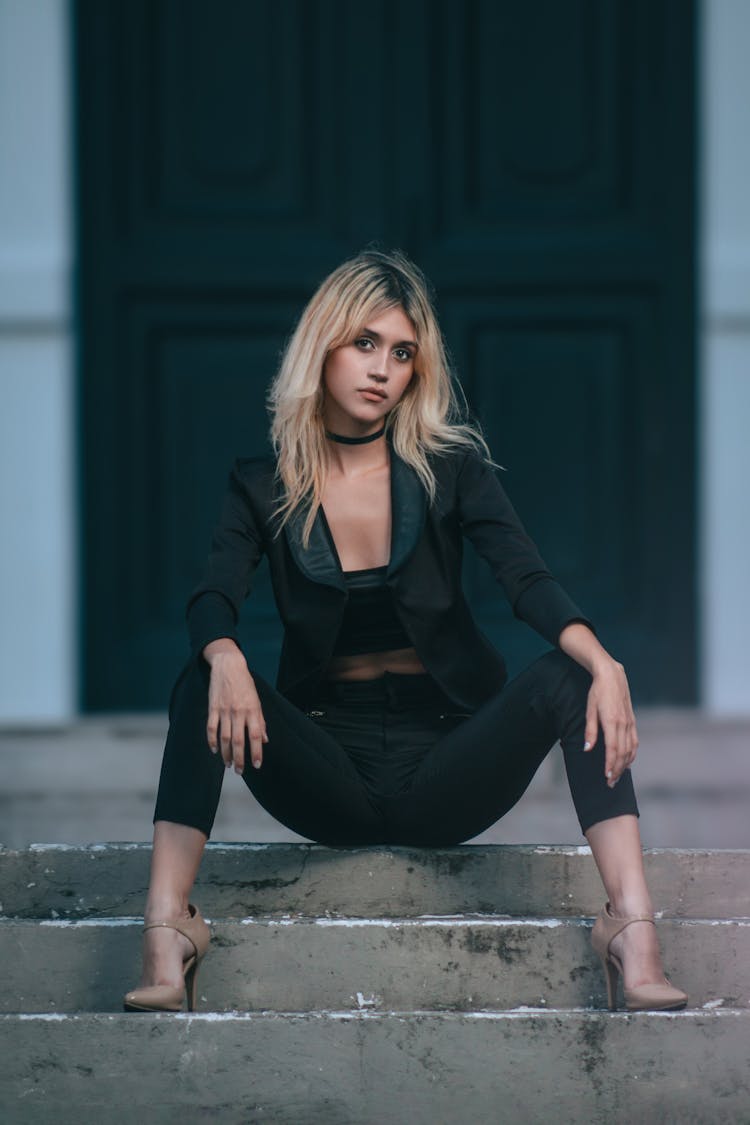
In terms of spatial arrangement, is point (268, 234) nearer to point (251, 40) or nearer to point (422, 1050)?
point (251, 40)

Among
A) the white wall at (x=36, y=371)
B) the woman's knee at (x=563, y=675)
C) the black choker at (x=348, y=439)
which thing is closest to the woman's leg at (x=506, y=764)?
the woman's knee at (x=563, y=675)

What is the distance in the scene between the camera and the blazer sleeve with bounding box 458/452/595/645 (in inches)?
109

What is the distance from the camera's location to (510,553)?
9.66 ft

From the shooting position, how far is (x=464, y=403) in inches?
184

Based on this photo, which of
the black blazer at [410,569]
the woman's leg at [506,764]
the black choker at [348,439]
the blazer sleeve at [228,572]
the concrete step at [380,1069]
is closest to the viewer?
the concrete step at [380,1069]

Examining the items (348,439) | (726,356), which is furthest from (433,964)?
(726,356)

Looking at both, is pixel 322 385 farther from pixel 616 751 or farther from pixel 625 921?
pixel 625 921

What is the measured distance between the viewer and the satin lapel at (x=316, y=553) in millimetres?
2918

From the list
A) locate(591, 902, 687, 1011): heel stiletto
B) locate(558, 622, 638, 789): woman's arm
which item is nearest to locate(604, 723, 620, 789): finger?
locate(558, 622, 638, 789): woman's arm

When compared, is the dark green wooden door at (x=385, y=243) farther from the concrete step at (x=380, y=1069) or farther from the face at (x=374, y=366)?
the concrete step at (x=380, y=1069)

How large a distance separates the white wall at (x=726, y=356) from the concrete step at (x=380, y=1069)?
2.34m

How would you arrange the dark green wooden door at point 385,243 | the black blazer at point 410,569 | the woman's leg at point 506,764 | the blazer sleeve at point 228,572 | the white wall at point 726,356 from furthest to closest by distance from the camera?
the dark green wooden door at point 385,243, the white wall at point 726,356, the black blazer at point 410,569, the blazer sleeve at point 228,572, the woman's leg at point 506,764

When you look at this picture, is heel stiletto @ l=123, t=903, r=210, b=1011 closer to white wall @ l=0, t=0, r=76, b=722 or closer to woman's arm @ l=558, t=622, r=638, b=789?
woman's arm @ l=558, t=622, r=638, b=789

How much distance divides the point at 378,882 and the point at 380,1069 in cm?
55
